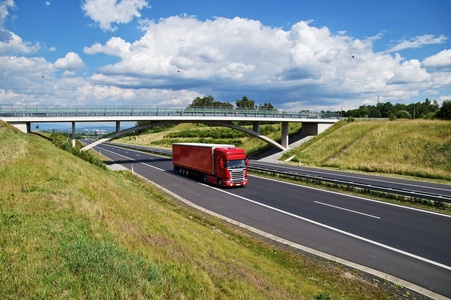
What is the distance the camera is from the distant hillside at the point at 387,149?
28352mm

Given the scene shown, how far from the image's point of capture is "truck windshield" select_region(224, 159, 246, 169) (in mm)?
21444

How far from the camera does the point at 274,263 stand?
8.56 metres

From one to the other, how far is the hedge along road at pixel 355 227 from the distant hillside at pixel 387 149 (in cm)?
1504

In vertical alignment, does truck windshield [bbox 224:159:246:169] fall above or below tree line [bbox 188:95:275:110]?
below

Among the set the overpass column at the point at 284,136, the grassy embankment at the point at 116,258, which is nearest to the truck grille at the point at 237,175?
the grassy embankment at the point at 116,258

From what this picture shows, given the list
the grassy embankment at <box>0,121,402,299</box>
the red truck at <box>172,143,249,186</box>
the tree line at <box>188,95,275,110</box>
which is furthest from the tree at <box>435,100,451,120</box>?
the tree line at <box>188,95,275,110</box>

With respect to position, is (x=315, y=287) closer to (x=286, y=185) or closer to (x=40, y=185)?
(x=40, y=185)

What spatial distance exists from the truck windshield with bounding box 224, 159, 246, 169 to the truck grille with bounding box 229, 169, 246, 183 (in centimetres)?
35

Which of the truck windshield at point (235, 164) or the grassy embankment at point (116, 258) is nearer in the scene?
the grassy embankment at point (116, 258)

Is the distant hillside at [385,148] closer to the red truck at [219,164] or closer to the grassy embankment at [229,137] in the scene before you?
the grassy embankment at [229,137]

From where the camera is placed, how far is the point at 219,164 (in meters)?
22.1

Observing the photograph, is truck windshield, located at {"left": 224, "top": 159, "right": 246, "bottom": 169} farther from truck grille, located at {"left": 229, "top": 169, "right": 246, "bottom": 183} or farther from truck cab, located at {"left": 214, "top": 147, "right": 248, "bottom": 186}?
truck grille, located at {"left": 229, "top": 169, "right": 246, "bottom": 183}

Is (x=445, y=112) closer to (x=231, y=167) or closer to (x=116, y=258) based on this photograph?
(x=231, y=167)

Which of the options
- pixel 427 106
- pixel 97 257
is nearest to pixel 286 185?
pixel 97 257
